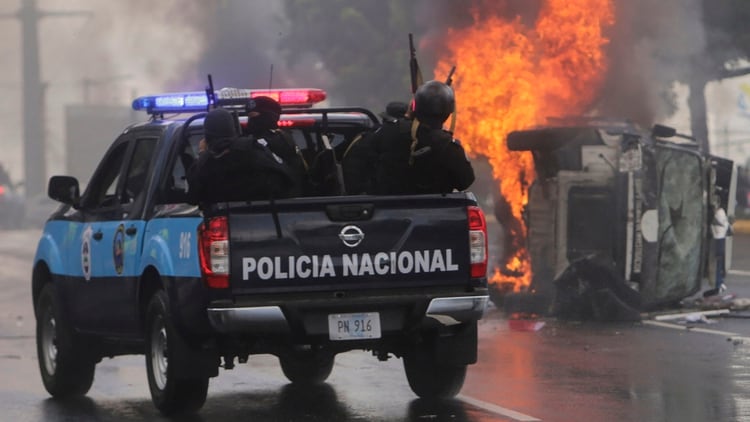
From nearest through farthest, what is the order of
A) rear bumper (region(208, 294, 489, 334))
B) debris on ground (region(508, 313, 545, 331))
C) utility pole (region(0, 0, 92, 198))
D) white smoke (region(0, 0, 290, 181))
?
rear bumper (region(208, 294, 489, 334))
debris on ground (region(508, 313, 545, 331))
white smoke (region(0, 0, 290, 181))
utility pole (region(0, 0, 92, 198))

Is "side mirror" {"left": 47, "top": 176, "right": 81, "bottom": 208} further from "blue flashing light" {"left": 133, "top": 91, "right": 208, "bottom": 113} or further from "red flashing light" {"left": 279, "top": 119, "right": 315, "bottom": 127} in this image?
"red flashing light" {"left": 279, "top": 119, "right": 315, "bottom": 127}

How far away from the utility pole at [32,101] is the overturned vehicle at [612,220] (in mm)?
68705

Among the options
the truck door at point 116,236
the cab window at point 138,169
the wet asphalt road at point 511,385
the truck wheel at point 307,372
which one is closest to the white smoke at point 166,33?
the wet asphalt road at point 511,385

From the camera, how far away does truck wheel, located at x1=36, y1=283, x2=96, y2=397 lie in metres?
10.7

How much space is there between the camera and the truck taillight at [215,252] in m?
8.75

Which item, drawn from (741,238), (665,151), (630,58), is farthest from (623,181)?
(741,238)

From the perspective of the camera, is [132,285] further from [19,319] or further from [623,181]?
[19,319]

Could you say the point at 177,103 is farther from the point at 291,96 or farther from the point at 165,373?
the point at 165,373

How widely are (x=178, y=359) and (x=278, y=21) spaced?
45.6 metres

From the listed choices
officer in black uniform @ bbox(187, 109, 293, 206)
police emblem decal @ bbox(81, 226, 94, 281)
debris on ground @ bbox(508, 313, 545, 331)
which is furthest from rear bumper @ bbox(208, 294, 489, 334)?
debris on ground @ bbox(508, 313, 545, 331)

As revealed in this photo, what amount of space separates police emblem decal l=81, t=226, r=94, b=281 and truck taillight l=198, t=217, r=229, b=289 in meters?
1.92

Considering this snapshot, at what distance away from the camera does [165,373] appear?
940cm

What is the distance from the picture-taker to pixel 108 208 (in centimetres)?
1043

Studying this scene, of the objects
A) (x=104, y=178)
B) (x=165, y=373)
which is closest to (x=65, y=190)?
(x=104, y=178)
